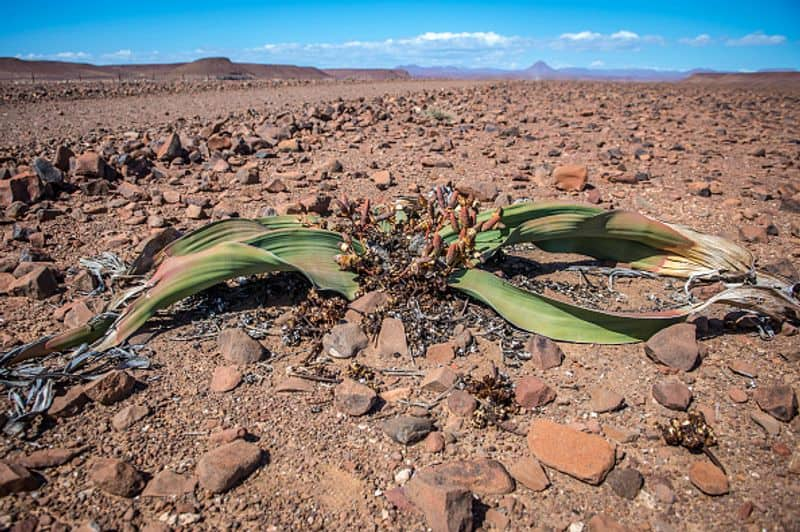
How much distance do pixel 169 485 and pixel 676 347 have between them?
1.87 metres

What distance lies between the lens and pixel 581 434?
1.67 meters

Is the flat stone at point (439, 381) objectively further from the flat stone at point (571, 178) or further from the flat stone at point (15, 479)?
the flat stone at point (571, 178)

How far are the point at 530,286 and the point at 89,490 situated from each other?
1938 mm

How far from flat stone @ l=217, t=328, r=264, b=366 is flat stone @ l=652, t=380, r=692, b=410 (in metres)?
1.51

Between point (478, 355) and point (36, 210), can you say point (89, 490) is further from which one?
point (36, 210)

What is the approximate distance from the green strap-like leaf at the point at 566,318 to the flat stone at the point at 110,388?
1374 millimetres

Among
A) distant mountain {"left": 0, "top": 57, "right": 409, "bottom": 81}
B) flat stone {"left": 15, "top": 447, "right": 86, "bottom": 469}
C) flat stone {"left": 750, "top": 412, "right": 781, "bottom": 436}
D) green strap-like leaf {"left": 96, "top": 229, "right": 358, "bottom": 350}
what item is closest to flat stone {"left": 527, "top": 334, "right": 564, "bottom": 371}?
flat stone {"left": 750, "top": 412, "right": 781, "bottom": 436}

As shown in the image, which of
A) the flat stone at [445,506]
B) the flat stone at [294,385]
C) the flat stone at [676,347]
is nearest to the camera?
the flat stone at [445,506]

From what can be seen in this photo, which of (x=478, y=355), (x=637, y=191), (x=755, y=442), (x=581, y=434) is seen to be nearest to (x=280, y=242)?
(x=478, y=355)

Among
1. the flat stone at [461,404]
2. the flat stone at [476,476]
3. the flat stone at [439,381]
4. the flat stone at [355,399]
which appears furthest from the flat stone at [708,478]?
the flat stone at [355,399]

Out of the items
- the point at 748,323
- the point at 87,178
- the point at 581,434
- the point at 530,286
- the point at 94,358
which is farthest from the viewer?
the point at 87,178

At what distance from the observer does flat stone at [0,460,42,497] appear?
1.39 m

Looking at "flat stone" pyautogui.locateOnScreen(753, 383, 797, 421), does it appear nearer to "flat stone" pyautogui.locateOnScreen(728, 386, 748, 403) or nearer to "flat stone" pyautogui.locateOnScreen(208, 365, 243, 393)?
"flat stone" pyautogui.locateOnScreen(728, 386, 748, 403)

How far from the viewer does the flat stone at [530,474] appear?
5.03ft
